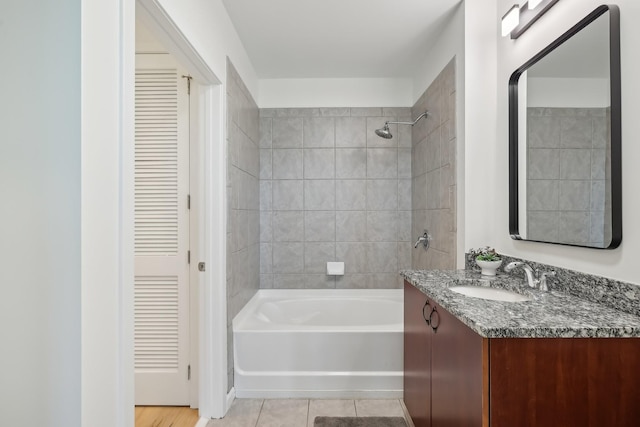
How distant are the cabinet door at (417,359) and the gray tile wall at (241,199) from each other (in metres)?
1.13

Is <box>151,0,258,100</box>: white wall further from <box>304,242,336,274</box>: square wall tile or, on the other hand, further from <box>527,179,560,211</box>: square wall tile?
<box>527,179,560,211</box>: square wall tile

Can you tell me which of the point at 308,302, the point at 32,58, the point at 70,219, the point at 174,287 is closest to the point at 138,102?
the point at 174,287

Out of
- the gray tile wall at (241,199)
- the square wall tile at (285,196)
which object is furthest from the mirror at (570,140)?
the square wall tile at (285,196)

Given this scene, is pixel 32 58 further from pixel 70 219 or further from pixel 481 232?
pixel 481 232

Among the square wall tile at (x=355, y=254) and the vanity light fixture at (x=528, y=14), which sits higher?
the vanity light fixture at (x=528, y=14)

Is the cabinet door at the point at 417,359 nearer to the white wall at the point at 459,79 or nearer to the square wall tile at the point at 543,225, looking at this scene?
the white wall at the point at 459,79

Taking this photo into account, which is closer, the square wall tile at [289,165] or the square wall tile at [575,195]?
the square wall tile at [575,195]

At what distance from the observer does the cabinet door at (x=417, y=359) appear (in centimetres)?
166

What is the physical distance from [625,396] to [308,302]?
248 centimetres

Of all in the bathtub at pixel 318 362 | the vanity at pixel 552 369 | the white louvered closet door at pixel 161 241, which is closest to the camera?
the vanity at pixel 552 369

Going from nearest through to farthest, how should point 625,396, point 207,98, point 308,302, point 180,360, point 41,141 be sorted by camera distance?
point 41,141 → point 625,396 → point 207,98 → point 180,360 → point 308,302

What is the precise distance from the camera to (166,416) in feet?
7.19

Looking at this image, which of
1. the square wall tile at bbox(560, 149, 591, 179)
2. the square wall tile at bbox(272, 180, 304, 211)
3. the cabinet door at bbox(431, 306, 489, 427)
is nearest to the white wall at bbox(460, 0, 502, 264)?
the square wall tile at bbox(560, 149, 591, 179)

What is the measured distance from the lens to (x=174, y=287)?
7.54ft
